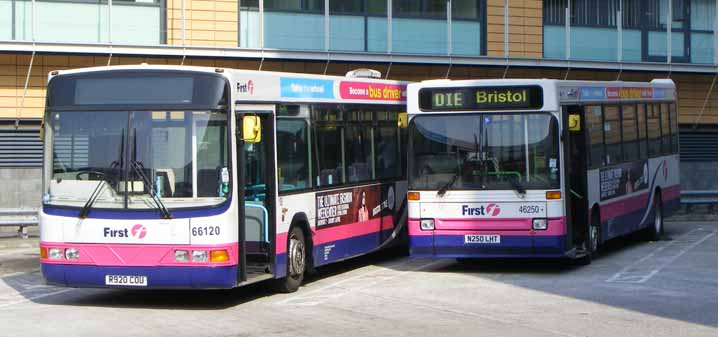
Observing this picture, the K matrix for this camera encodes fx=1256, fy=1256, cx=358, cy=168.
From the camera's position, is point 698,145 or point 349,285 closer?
point 349,285

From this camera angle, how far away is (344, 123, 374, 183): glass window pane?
1731 centimetres

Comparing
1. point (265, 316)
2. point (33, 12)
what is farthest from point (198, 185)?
point (33, 12)

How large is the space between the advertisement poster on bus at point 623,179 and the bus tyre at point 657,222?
3.15 feet

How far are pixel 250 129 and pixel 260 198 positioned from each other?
1.42m

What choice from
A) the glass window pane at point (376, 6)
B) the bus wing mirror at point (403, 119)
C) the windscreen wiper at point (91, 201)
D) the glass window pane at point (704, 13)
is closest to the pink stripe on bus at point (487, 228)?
the bus wing mirror at point (403, 119)

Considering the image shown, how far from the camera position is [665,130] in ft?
77.3

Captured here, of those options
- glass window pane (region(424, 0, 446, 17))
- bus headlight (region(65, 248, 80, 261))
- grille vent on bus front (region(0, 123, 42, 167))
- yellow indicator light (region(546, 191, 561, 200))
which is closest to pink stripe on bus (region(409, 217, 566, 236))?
yellow indicator light (region(546, 191, 561, 200))

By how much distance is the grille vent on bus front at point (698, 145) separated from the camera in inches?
1336

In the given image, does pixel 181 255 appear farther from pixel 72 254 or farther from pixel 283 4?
pixel 283 4

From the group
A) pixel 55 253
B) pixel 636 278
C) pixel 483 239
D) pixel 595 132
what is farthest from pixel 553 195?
pixel 55 253

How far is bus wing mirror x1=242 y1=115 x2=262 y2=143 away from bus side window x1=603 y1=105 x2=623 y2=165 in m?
7.46

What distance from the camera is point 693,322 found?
40.4ft

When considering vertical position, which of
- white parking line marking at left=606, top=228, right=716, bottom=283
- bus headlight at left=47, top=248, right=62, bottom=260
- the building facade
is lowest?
white parking line marking at left=606, top=228, right=716, bottom=283

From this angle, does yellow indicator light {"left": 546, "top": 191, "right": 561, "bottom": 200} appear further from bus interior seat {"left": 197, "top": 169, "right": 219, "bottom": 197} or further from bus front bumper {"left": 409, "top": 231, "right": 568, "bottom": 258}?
bus interior seat {"left": 197, "top": 169, "right": 219, "bottom": 197}
